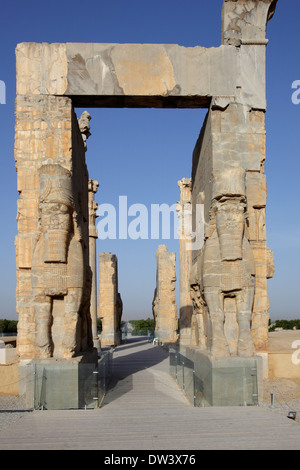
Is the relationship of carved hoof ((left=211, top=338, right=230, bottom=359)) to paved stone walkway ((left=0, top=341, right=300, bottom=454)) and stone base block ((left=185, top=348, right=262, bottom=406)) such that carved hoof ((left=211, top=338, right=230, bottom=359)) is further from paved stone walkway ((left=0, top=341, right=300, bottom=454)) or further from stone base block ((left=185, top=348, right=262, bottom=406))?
paved stone walkway ((left=0, top=341, right=300, bottom=454))

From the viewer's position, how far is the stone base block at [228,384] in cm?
562

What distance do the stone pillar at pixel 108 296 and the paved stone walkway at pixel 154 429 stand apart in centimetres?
1263

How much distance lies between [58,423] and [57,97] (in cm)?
473

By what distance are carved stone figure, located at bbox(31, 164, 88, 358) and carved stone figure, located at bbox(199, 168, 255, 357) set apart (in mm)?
1885

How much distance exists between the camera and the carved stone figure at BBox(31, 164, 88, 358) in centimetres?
622

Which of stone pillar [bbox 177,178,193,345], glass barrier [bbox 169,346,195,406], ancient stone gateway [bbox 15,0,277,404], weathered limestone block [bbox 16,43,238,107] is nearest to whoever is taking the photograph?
glass barrier [bbox 169,346,195,406]

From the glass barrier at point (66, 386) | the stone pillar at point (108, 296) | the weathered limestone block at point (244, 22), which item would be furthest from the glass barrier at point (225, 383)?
the stone pillar at point (108, 296)

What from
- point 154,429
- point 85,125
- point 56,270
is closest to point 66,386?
point 56,270

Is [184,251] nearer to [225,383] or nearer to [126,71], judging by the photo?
[126,71]

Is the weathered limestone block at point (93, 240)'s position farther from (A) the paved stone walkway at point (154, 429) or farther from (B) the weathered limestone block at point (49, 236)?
(A) the paved stone walkway at point (154, 429)

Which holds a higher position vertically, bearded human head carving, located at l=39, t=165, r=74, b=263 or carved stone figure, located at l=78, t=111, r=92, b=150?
carved stone figure, located at l=78, t=111, r=92, b=150

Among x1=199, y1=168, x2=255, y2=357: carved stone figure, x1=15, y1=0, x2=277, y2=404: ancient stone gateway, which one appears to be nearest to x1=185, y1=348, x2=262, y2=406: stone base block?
x1=199, y1=168, x2=255, y2=357: carved stone figure

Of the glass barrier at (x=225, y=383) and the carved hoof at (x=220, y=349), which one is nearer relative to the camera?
the glass barrier at (x=225, y=383)
